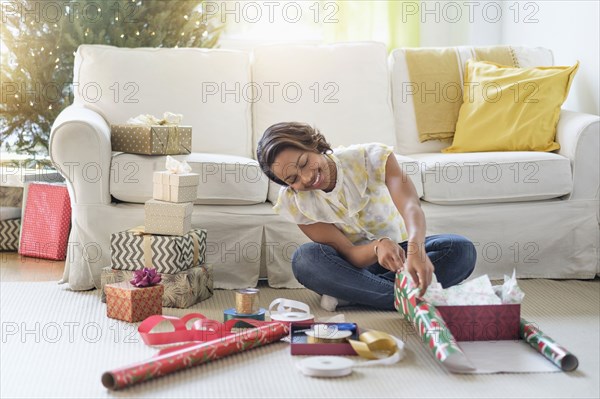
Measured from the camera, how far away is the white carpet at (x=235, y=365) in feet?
5.98

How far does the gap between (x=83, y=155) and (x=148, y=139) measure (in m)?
0.23

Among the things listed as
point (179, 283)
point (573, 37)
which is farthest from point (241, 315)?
point (573, 37)

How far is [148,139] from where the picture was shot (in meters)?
2.79

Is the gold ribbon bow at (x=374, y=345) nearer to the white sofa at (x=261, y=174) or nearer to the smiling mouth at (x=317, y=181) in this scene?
the smiling mouth at (x=317, y=181)

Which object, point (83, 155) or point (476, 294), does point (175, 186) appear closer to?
point (83, 155)

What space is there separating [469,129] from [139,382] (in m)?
1.92

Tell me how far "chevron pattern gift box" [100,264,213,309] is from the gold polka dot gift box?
450 mm

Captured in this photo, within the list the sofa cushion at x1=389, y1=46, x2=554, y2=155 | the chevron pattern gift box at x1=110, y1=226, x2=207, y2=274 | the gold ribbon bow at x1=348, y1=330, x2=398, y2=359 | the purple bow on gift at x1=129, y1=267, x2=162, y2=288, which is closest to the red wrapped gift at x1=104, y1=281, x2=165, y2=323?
the purple bow on gift at x1=129, y1=267, x2=162, y2=288

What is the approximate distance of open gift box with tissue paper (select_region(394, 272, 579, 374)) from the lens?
194 cm

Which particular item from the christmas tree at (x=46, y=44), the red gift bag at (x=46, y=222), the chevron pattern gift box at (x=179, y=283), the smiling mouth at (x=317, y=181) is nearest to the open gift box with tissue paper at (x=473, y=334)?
the smiling mouth at (x=317, y=181)

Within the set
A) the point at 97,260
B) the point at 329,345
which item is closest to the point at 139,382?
the point at 329,345

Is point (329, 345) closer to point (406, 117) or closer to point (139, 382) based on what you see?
point (139, 382)

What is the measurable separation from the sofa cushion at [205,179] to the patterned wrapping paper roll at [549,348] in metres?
1.09

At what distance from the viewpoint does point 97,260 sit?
2.78 meters
